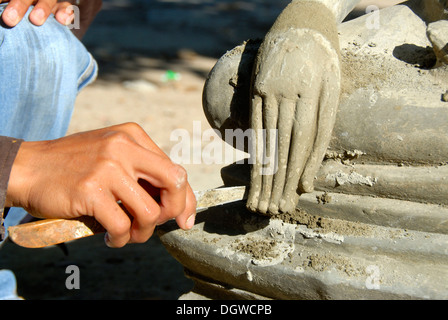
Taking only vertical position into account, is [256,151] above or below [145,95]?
above

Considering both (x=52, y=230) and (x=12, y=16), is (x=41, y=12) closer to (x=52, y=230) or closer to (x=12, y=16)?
(x=12, y=16)

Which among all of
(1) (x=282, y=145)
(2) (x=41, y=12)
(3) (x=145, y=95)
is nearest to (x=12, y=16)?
(2) (x=41, y=12)

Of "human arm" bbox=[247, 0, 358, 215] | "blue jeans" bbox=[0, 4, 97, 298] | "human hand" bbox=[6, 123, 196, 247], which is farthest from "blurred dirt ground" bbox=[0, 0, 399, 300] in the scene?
"human hand" bbox=[6, 123, 196, 247]

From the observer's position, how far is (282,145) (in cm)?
122

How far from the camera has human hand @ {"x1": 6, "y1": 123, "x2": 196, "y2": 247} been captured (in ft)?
3.37

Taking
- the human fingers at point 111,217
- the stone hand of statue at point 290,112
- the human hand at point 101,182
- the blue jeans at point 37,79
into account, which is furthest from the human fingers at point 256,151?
the blue jeans at point 37,79

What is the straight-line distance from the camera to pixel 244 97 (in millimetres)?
1344

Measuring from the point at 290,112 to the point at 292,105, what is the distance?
0.05ft

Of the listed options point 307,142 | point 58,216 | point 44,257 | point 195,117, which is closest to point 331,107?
point 307,142

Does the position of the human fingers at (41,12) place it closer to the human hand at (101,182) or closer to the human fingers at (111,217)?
the human hand at (101,182)

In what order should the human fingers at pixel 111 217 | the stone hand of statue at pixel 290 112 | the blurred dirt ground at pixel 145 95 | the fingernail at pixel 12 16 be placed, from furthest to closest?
the blurred dirt ground at pixel 145 95, the fingernail at pixel 12 16, the stone hand of statue at pixel 290 112, the human fingers at pixel 111 217

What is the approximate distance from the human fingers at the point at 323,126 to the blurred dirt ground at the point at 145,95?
98cm

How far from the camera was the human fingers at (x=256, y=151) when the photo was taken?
4.02 ft
